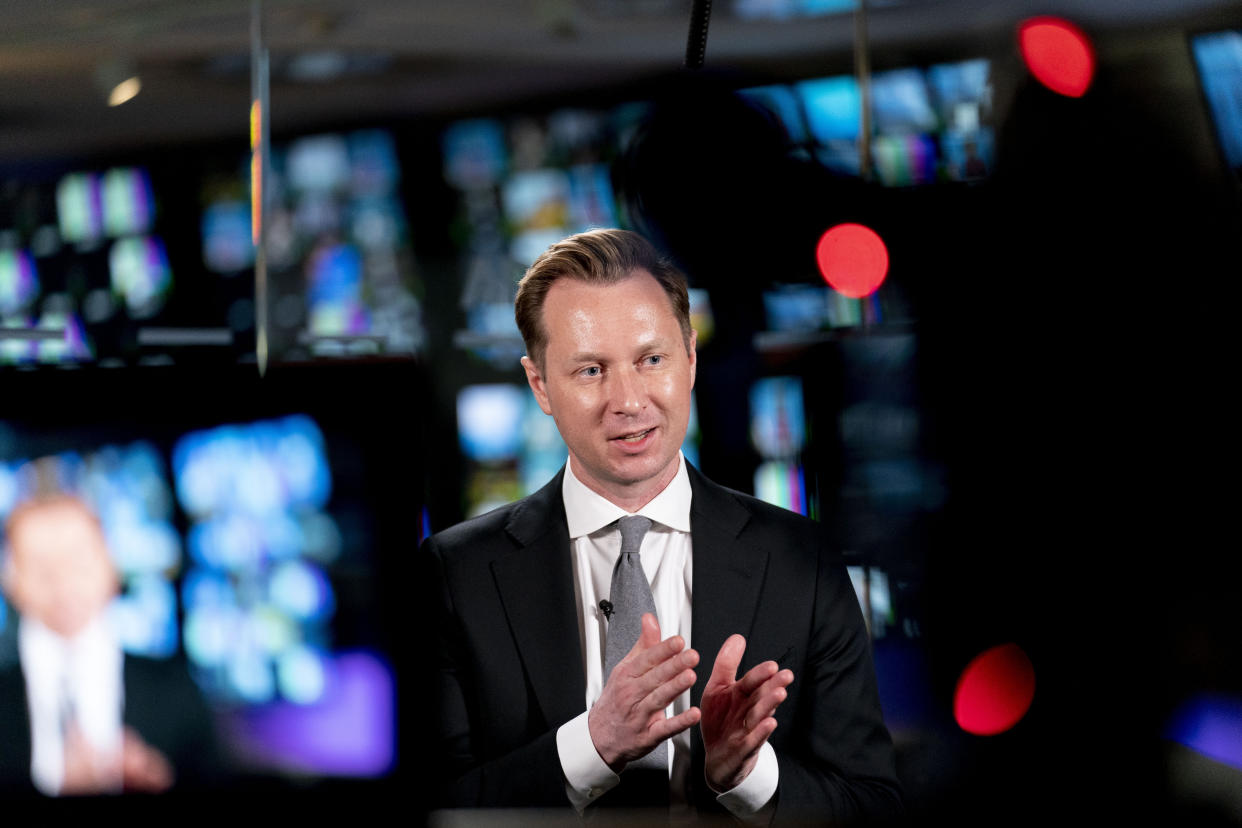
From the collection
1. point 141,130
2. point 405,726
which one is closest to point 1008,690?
point 405,726

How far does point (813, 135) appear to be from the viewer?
192cm

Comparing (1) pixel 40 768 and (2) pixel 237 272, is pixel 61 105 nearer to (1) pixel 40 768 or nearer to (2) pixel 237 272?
(2) pixel 237 272

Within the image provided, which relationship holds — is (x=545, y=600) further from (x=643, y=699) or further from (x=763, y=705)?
(x=763, y=705)

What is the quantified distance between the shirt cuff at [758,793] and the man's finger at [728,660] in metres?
0.19

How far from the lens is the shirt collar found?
5.65 ft

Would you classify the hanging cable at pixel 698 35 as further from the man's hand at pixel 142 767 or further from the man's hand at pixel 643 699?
the man's hand at pixel 142 767

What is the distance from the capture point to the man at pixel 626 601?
166 centimetres

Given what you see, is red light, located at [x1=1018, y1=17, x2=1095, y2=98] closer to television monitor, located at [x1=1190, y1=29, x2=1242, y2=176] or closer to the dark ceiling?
the dark ceiling

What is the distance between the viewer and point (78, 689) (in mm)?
1862

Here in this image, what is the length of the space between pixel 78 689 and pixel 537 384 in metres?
1.03

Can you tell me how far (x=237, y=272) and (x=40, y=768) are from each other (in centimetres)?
100

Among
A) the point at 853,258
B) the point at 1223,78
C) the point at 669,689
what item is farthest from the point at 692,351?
the point at 1223,78

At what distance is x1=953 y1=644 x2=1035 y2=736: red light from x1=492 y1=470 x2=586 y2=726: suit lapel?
713 mm

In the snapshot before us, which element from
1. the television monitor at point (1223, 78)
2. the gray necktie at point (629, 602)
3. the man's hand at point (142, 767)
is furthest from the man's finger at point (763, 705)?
the television monitor at point (1223, 78)
